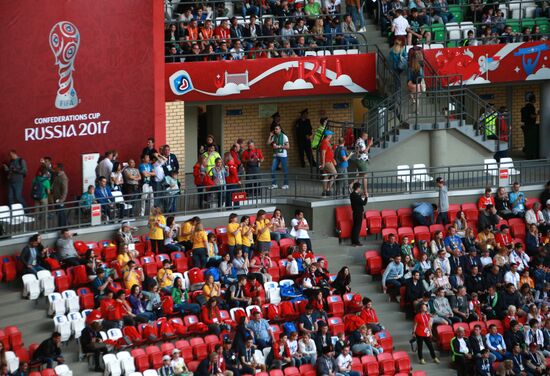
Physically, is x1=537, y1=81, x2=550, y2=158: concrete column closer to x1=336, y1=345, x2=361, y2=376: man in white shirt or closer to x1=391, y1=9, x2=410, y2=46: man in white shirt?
x1=391, y1=9, x2=410, y2=46: man in white shirt

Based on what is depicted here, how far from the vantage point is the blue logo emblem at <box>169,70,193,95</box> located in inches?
1537

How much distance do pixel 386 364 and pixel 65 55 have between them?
9.50 metres

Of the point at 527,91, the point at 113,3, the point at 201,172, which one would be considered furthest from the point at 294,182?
the point at 527,91

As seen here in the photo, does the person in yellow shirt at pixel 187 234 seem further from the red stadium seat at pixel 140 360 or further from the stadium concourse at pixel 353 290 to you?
the red stadium seat at pixel 140 360

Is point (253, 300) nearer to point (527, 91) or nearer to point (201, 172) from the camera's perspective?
point (201, 172)

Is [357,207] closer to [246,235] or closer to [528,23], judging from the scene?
[246,235]

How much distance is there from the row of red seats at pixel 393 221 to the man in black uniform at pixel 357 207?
0.26 m

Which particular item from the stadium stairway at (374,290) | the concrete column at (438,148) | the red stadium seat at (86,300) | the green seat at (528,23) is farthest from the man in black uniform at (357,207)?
the green seat at (528,23)

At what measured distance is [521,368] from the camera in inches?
1282

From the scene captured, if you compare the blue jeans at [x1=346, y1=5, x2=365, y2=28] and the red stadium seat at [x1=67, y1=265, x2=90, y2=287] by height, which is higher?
the blue jeans at [x1=346, y1=5, x2=365, y2=28]

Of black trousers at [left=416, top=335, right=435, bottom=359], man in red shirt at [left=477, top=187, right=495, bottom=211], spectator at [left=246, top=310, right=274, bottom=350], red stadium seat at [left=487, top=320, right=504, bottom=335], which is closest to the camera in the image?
spectator at [left=246, top=310, right=274, bottom=350]

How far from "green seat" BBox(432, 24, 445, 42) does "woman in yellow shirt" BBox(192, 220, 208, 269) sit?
10564mm

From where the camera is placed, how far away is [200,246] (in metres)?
33.9

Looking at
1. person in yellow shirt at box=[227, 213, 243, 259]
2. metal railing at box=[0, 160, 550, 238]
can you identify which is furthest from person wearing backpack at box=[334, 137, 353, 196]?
person in yellow shirt at box=[227, 213, 243, 259]
